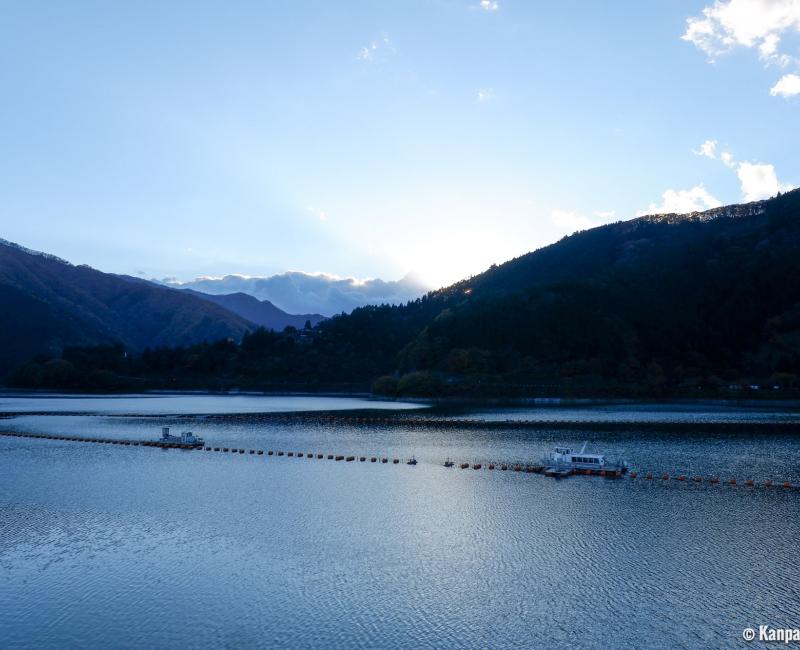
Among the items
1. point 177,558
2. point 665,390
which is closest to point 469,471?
point 177,558

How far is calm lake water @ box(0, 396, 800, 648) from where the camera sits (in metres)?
24.5

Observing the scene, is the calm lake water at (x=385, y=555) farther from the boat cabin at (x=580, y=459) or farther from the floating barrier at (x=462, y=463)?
the boat cabin at (x=580, y=459)

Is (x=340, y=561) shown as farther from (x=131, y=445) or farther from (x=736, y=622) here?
(x=131, y=445)

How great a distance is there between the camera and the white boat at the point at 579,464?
5872 cm

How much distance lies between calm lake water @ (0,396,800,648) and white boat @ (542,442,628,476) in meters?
3.49

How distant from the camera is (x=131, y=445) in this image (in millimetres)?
79875

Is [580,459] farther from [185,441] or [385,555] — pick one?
[185,441]

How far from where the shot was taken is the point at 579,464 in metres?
60.1

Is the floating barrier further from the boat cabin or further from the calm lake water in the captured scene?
the calm lake water

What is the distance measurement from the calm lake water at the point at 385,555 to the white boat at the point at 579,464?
349cm

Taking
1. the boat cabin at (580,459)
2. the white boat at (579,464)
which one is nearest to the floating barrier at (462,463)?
the white boat at (579,464)

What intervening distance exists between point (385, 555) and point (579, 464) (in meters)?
32.1

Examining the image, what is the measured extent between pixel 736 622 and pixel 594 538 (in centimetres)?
1202

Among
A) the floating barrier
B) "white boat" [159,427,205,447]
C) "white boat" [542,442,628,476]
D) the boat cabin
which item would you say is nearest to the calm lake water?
the floating barrier
